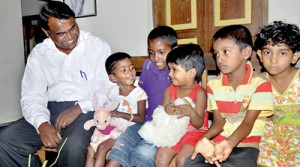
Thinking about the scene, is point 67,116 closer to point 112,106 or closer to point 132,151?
point 112,106

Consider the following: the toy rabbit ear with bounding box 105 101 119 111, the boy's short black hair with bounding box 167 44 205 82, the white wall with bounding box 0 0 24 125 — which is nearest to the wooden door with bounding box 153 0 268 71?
the boy's short black hair with bounding box 167 44 205 82

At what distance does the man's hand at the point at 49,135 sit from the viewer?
6.20ft

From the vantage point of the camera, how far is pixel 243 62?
63.0 inches

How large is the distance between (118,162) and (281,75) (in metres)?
1.08

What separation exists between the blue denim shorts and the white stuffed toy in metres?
0.06

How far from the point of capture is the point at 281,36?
1586mm

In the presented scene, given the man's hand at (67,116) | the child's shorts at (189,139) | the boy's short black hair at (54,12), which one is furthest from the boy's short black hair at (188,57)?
the boy's short black hair at (54,12)

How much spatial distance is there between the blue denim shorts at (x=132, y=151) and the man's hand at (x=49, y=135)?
18.0 inches

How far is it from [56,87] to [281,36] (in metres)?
1.63

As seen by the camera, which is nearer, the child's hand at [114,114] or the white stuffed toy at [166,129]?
the white stuffed toy at [166,129]

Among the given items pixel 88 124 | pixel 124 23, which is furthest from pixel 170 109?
pixel 124 23

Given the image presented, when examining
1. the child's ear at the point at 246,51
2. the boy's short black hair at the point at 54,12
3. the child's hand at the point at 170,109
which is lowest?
the child's hand at the point at 170,109

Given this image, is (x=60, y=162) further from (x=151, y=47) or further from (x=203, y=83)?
(x=203, y=83)

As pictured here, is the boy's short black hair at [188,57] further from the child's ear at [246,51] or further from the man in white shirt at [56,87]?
the man in white shirt at [56,87]
